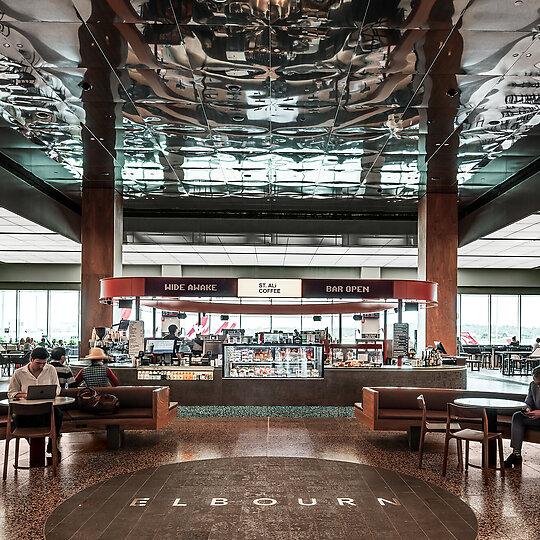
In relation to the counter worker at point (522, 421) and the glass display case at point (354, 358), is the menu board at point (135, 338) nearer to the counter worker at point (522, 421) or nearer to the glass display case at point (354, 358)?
the glass display case at point (354, 358)

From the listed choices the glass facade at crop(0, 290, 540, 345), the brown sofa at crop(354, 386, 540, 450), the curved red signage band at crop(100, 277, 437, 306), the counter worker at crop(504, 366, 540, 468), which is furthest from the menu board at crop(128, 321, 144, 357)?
the glass facade at crop(0, 290, 540, 345)

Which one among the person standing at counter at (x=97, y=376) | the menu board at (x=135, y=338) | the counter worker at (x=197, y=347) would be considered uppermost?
the menu board at (x=135, y=338)

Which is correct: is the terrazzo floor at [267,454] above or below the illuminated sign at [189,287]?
below

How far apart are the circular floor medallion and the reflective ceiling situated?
4678 mm

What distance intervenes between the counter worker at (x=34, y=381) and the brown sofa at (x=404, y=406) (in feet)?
13.5

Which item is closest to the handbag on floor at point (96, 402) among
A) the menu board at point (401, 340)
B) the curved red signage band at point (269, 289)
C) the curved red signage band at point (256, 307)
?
the curved red signage band at point (269, 289)

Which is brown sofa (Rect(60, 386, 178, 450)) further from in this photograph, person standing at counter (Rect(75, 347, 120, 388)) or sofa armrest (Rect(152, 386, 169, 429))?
person standing at counter (Rect(75, 347, 120, 388))

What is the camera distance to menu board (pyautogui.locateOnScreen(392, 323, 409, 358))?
41.3ft

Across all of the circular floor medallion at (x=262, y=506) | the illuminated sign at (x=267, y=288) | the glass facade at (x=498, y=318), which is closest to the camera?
the circular floor medallion at (x=262, y=506)

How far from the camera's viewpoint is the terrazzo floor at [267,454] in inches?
208

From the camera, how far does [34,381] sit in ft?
24.8

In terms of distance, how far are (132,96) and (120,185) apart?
221 inches

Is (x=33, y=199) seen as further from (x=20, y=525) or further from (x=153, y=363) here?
(x=20, y=525)

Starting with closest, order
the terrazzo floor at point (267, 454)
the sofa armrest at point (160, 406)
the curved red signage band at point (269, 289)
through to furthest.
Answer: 1. the terrazzo floor at point (267, 454)
2. the sofa armrest at point (160, 406)
3. the curved red signage band at point (269, 289)
